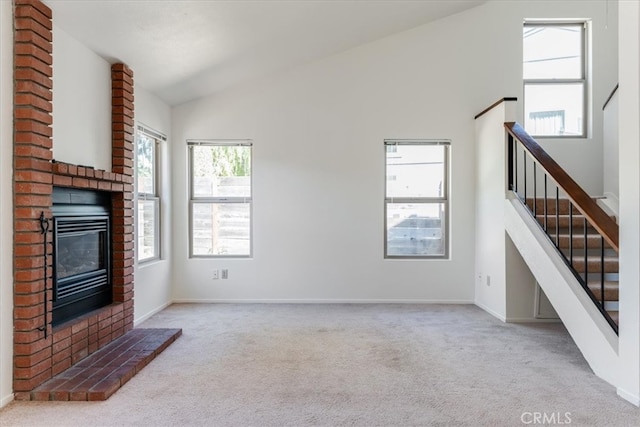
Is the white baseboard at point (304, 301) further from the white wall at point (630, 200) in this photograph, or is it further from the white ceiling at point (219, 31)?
the white wall at point (630, 200)

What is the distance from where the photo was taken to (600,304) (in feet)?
9.12

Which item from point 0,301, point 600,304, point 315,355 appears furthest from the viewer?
point 315,355

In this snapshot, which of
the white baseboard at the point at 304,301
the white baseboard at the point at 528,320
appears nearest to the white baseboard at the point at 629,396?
the white baseboard at the point at 528,320

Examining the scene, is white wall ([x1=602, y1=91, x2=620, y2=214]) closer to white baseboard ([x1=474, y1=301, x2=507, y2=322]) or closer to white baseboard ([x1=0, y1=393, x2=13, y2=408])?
white baseboard ([x1=474, y1=301, x2=507, y2=322])

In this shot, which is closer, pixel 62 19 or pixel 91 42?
pixel 62 19

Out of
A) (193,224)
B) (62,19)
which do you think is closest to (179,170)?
(193,224)

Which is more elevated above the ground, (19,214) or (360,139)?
(360,139)

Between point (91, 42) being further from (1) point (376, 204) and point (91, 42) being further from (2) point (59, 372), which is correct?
(1) point (376, 204)

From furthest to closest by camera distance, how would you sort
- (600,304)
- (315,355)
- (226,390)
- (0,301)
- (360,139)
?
(360,139)
(315,355)
(600,304)
(226,390)
(0,301)

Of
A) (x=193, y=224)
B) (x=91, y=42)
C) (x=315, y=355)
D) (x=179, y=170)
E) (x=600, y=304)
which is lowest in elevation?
(x=315, y=355)

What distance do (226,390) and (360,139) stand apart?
3342mm

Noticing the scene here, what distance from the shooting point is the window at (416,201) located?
16.7 ft

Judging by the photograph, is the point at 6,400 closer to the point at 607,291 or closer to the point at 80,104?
the point at 80,104

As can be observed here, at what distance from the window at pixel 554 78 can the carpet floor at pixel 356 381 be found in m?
2.49
